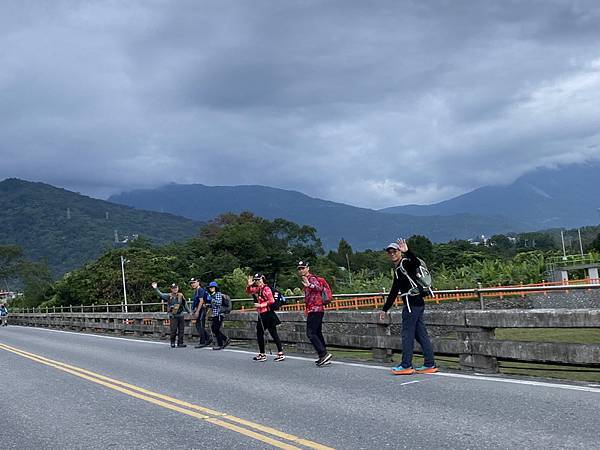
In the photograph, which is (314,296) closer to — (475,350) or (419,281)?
(419,281)

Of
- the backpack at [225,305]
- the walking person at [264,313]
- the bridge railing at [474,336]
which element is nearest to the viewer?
the bridge railing at [474,336]

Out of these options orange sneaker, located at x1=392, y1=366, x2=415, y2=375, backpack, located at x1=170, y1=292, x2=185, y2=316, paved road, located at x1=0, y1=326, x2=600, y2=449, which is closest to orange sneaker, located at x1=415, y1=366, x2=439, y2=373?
orange sneaker, located at x1=392, y1=366, x2=415, y2=375

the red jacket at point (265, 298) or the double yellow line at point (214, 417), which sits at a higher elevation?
the red jacket at point (265, 298)

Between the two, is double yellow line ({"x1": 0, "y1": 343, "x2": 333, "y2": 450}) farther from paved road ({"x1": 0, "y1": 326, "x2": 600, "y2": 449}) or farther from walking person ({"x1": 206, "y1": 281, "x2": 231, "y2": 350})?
walking person ({"x1": 206, "y1": 281, "x2": 231, "y2": 350})

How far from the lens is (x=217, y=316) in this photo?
15.1m

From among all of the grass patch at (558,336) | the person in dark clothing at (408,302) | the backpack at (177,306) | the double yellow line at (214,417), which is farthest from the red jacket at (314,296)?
the grass patch at (558,336)

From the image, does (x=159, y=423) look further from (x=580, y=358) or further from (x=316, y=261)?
(x=316, y=261)

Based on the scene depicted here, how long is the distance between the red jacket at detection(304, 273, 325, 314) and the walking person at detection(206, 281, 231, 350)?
474 centimetres

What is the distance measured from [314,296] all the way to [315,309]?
218 millimetres

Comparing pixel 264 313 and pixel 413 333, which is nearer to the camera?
pixel 413 333

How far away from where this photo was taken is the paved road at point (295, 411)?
5711 millimetres

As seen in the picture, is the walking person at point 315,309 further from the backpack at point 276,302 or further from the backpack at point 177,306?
the backpack at point 177,306

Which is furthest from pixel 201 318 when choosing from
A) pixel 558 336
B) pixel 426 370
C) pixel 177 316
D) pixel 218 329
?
pixel 558 336

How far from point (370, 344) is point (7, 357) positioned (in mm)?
10187
